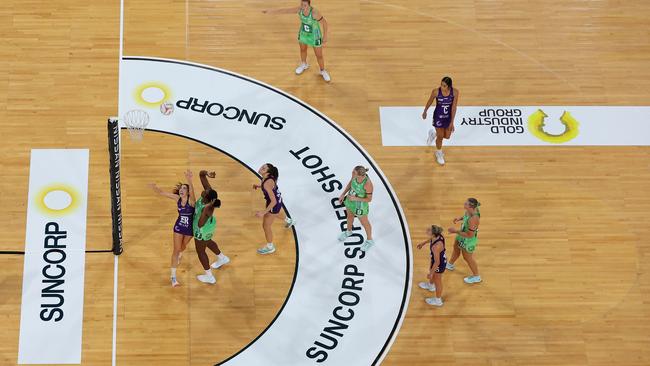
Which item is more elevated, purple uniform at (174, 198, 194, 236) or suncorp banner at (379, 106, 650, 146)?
suncorp banner at (379, 106, 650, 146)

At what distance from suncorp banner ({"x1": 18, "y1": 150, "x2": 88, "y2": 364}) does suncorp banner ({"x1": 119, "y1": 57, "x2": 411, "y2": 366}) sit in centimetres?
165

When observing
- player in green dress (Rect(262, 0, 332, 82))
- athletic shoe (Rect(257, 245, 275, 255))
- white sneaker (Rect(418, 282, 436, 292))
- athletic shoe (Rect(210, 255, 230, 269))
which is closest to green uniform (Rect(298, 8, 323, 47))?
player in green dress (Rect(262, 0, 332, 82))

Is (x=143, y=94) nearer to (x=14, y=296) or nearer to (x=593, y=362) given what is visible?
(x=14, y=296)

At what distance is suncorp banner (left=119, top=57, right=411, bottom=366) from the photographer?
14.2 metres

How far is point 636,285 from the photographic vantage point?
15.0 meters

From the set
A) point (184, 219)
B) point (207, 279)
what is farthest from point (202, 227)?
point (207, 279)

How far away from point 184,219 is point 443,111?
4.71 metres

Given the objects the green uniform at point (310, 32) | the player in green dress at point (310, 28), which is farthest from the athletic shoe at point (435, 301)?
the green uniform at point (310, 32)

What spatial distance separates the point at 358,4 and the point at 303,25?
90.1 inches

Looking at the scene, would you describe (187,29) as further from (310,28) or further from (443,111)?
(443,111)

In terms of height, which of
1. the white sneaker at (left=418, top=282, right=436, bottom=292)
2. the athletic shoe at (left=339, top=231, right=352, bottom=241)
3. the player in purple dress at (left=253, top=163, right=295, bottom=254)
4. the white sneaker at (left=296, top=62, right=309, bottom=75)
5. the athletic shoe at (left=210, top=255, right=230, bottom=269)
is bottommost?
the white sneaker at (left=418, top=282, right=436, bottom=292)

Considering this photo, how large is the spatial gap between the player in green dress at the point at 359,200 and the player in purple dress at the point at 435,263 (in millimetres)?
1122

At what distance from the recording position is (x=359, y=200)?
14.5 meters

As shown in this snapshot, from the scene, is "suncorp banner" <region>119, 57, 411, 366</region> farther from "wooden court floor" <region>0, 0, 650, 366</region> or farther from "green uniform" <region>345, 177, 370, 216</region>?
"green uniform" <region>345, 177, 370, 216</region>
